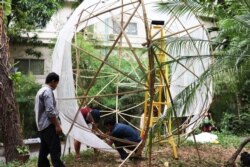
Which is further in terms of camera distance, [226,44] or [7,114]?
[7,114]

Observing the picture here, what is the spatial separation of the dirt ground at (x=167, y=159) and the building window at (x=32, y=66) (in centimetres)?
760

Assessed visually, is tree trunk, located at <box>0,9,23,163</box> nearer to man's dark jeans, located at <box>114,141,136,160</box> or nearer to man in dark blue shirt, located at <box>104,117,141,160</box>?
man in dark blue shirt, located at <box>104,117,141,160</box>

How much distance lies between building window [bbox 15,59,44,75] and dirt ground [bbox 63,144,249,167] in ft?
24.9

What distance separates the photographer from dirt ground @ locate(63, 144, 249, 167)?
743 centimetres

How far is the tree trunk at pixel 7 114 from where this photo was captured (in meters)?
8.16

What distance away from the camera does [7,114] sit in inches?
322

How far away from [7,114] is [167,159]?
3410 millimetres

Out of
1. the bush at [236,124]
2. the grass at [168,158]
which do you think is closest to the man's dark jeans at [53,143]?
the grass at [168,158]

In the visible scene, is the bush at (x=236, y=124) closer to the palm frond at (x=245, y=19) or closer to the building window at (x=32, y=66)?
the building window at (x=32, y=66)

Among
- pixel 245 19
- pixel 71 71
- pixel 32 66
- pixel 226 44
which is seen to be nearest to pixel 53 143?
pixel 71 71

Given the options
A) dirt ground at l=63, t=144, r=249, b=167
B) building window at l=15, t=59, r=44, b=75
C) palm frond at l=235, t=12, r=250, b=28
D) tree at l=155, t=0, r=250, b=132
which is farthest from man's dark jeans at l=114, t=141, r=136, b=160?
building window at l=15, t=59, r=44, b=75

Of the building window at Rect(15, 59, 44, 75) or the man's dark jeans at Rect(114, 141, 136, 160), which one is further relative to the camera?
the building window at Rect(15, 59, 44, 75)

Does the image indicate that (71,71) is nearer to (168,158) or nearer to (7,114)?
(7,114)

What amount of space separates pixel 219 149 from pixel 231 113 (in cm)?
542
